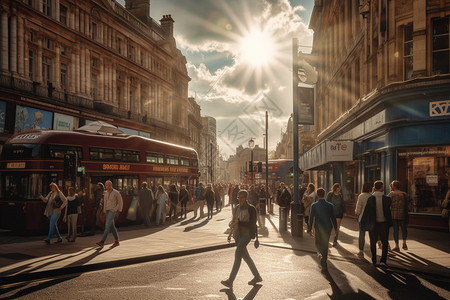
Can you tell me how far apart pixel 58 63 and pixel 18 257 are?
21075mm

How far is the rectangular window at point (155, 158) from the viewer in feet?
64.1

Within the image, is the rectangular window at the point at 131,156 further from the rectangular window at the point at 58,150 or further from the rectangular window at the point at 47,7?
the rectangular window at the point at 47,7

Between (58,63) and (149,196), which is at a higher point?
(58,63)

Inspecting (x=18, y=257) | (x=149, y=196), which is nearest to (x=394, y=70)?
(x=149, y=196)

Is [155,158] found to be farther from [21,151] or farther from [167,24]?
[167,24]

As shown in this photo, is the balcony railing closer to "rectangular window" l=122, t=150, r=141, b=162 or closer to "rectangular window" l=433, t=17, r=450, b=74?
"rectangular window" l=122, t=150, r=141, b=162

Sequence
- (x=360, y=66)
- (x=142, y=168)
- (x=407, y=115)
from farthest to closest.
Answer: (x=360, y=66)
(x=142, y=168)
(x=407, y=115)

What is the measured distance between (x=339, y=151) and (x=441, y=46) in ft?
24.9

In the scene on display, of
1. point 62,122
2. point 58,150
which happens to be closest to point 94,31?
point 62,122

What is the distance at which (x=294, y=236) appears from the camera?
13883 millimetres

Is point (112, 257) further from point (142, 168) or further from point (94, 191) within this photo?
point (142, 168)

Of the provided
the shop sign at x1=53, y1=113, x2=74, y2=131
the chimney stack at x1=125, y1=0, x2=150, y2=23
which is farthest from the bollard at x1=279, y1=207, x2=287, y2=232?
the chimney stack at x1=125, y1=0, x2=150, y2=23

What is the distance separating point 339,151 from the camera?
71.8 feet

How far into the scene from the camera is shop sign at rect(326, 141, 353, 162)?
71.2ft
